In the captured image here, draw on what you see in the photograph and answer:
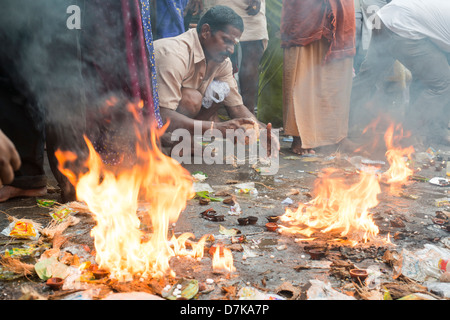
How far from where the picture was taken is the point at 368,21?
7379mm

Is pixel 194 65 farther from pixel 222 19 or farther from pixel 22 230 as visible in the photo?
pixel 22 230

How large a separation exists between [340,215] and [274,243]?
22.7 inches

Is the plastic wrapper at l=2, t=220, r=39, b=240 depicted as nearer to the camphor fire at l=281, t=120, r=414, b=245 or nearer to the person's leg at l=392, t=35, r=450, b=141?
the camphor fire at l=281, t=120, r=414, b=245

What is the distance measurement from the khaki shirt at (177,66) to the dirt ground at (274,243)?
3.29 ft

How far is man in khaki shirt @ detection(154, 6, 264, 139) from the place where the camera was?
4.28 metres

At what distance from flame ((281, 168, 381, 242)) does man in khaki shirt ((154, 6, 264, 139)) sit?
4.31 feet

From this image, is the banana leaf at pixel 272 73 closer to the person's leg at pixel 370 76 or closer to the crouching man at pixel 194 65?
the person's leg at pixel 370 76

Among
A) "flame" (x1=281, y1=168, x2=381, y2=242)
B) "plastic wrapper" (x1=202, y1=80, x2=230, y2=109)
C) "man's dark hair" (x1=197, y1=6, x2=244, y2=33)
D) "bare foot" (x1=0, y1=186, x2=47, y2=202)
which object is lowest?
"flame" (x1=281, y1=168, x2=381, y2=242)

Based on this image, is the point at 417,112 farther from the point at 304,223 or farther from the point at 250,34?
the point at 304,223

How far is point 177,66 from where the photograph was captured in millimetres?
4285

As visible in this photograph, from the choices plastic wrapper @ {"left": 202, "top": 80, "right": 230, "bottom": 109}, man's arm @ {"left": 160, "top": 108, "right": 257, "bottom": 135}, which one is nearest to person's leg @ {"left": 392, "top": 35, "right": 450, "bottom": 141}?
plastic wrapper @ {"left": 202, "top": 80, "right": 230, "bottom": 109}

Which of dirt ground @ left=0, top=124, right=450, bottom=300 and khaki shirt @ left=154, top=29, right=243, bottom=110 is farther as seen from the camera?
khaki shirt @ left=154, top=29, right=243, bottom=110

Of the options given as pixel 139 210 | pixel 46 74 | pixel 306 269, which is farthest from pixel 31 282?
pixel 46 74
